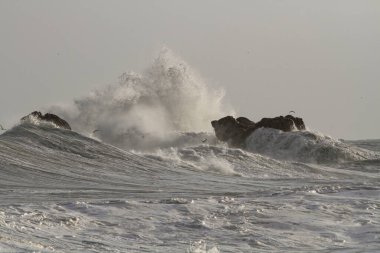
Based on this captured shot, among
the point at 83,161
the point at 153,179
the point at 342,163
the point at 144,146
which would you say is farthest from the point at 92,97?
the point at 153,179

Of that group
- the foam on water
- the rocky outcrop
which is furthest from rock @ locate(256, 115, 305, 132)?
the foam on water

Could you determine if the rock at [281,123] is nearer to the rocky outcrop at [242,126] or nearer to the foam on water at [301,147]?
the rocky outcrop at [242,126]

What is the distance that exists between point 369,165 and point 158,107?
12.3m

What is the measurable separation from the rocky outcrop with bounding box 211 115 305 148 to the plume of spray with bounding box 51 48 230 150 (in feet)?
9.40

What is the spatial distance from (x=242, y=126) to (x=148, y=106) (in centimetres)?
627

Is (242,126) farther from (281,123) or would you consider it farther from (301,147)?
(301,147)

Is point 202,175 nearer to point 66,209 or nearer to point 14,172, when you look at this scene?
point 14,172

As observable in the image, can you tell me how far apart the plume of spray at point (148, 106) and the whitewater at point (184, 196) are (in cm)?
448

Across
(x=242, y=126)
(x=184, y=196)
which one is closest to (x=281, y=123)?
(x=242, y=126)

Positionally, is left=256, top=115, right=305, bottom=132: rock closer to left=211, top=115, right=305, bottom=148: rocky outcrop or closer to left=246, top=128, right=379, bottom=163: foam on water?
left=211, top=115, right=305, bottom=148: rocky outcrop

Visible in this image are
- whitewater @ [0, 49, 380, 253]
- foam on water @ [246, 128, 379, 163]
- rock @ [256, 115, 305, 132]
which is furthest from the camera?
rock @ [256, 115, 305, 132]

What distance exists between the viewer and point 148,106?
34125mm

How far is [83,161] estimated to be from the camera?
688 inches

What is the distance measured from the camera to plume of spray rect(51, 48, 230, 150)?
32781 millimetres
